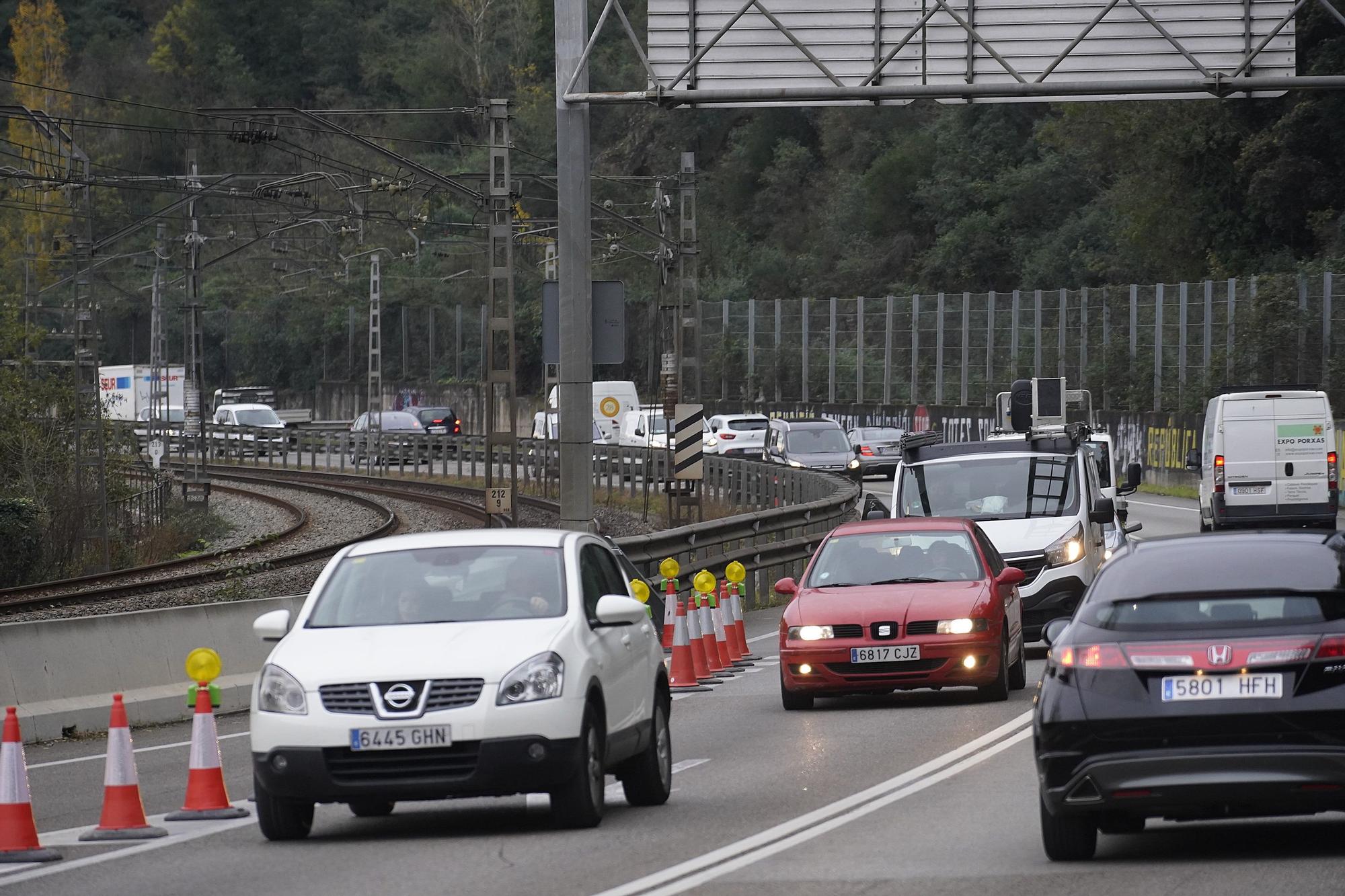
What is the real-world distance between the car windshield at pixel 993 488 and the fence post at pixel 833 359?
162ft

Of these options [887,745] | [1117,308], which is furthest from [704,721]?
[1117,308]

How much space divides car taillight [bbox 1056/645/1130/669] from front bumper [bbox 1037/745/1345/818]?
36 cm

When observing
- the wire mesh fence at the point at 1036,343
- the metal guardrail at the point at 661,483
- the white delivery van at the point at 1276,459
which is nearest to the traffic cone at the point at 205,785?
the metal guardrail at the point at 661,483

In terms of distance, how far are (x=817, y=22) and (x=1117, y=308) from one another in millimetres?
37606

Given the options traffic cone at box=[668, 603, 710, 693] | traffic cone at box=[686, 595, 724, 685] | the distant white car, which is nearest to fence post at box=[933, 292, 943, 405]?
the distant white car

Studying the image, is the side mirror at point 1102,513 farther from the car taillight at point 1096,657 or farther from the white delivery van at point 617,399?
the white delivery van at point 617,399

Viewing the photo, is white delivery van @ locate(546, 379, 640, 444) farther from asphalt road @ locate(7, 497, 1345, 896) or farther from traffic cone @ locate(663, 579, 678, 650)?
asphalt road @ locate(7, 497, 1345, 896)

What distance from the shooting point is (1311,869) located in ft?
28.5

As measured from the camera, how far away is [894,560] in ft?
55.7

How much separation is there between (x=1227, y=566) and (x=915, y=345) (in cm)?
5961

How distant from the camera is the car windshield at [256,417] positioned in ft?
284

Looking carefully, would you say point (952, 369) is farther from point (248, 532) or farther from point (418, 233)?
point (418, 233)

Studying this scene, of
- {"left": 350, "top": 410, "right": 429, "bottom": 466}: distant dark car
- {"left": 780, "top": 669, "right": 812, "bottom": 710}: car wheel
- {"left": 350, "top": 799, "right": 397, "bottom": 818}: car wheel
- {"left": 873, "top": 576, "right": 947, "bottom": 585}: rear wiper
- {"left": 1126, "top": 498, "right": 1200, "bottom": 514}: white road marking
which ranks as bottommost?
{"left": 1126, "top": 498, "right": 1200, "bottom": 514}: white road marking

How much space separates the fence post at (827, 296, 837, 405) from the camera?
71.3 meters
